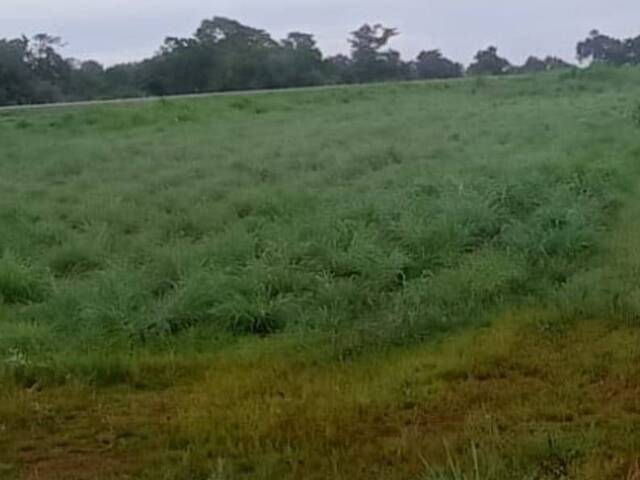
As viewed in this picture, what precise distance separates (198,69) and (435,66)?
58.0 feet

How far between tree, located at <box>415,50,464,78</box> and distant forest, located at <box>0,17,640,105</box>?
3037mm

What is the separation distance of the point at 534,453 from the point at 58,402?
87.0 inches

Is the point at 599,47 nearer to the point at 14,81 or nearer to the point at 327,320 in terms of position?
the point at 14,81

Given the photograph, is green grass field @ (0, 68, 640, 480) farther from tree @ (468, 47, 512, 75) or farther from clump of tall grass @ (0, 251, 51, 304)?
tree @ (468, 47, 512, 75)

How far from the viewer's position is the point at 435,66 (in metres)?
46.7

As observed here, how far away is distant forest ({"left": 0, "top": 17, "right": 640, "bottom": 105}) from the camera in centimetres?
2725

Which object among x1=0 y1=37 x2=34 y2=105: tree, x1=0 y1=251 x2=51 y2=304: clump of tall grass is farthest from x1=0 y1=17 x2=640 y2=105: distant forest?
x1=0 y1=251 x2=51 y2=304: clump of tall grass

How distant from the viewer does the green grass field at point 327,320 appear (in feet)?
13.2

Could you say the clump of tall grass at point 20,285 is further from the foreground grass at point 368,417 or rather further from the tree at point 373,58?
the tree at point 373,58

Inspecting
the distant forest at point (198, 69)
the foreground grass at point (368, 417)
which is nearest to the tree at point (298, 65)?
the distant forest at point (198, 69)

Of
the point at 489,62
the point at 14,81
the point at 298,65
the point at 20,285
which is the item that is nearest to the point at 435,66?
the point at 489,62

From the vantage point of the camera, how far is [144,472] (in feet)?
12.7

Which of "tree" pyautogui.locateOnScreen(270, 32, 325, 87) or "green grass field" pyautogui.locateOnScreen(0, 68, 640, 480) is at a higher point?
"tree" pyautogui.locateOnScreen(270, 32, 325, 87)

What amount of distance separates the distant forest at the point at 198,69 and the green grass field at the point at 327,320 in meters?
15.0
